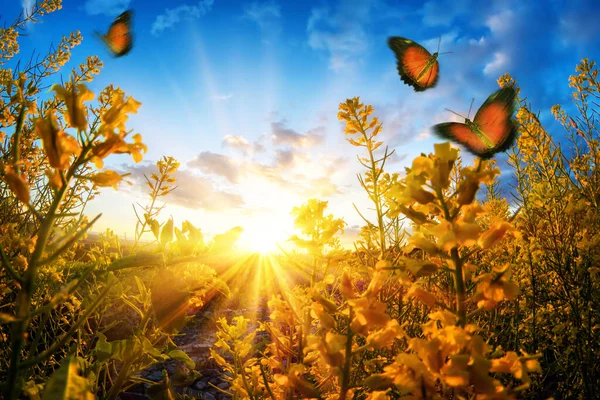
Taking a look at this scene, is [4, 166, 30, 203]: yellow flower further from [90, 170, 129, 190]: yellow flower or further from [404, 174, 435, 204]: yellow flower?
[404, 174, 435, 204]: yellow flower

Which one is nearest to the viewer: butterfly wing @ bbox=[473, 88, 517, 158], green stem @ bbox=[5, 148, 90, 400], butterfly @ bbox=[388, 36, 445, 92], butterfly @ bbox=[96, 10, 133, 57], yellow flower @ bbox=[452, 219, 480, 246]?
green stem @ bbox=[5, 148, 90, 400]

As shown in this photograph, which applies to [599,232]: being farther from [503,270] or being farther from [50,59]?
[50,59]

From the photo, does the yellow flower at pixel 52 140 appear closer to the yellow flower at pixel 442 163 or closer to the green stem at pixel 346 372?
the green stem at pixel 346 372

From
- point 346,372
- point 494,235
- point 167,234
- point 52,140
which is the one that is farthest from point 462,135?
point 52,140

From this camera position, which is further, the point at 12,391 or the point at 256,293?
the point at 256,293

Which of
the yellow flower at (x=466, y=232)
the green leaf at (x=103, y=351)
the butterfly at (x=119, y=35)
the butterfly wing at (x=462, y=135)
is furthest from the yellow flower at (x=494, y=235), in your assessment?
the butterfly at (x=119, y=35)

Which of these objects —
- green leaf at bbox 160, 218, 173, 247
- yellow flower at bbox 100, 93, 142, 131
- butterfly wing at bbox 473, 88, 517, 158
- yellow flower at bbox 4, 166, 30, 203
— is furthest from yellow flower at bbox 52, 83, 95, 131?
butterfly wing at bbox 473, 88, 517, 158

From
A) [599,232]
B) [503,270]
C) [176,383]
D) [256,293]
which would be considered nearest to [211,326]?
[256,293]
